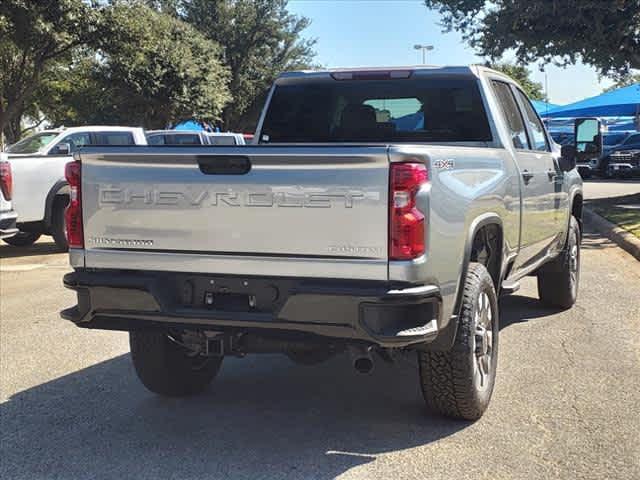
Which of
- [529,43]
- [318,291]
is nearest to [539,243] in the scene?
[318,291]

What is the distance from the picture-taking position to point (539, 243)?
602cm

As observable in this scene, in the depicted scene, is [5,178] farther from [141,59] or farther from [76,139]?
[141,59]

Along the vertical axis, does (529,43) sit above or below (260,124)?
above

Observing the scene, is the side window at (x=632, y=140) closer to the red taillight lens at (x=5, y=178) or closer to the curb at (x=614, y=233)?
the curb at (x=614, y=233)

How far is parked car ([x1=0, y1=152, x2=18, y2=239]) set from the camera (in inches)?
381

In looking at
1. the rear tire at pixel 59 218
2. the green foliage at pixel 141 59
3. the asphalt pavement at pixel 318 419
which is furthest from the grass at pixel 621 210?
the green foliage at pixel 141 59

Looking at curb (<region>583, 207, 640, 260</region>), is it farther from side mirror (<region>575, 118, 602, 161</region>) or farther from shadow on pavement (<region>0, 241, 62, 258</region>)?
shadow on pavement (<region>0, 241, 62, 258</region>)

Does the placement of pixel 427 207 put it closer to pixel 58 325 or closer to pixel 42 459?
pixel 42 459

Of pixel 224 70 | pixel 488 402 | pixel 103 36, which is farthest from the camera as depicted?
pixel 224 70

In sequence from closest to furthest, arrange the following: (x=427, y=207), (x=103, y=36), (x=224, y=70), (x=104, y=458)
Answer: (x=427, y=207), (x=104, y=458), (x=103, y=36), (x=224, y=70)

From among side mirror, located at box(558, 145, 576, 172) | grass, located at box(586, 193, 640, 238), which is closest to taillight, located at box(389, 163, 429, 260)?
side mirror, located at box(558, 145, 576, 172)

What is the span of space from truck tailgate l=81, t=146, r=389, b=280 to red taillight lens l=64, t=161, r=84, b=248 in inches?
1.7

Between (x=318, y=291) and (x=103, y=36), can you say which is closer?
(x=318, y=291)

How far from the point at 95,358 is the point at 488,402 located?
3.02m
